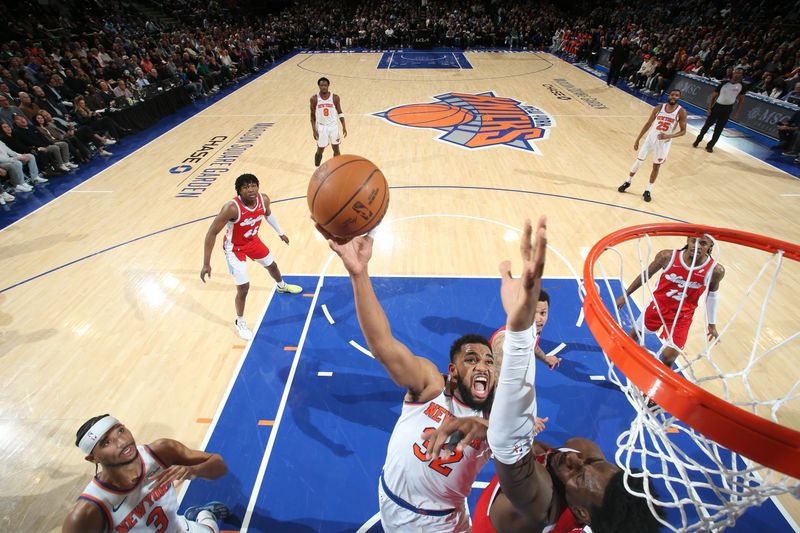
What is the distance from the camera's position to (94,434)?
85.5 inches

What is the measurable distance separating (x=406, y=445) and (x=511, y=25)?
27317 mm

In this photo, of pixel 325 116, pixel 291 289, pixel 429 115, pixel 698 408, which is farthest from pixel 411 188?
pixel 698 408

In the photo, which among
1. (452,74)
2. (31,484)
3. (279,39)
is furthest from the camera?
(279,39)

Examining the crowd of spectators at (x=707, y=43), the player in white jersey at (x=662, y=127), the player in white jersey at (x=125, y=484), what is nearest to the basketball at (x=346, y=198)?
the player in white jersey at (x=125, y=484)

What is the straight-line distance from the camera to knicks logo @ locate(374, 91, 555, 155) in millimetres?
10266

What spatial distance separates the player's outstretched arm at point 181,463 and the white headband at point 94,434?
1.07 feet

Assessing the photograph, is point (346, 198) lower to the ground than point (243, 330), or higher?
higher

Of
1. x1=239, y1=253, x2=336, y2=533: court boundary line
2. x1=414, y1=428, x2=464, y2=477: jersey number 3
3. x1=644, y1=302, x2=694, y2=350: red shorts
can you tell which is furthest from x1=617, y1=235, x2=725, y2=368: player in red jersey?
x1=239, y1=253, x2=336, y2=533: court boundary line

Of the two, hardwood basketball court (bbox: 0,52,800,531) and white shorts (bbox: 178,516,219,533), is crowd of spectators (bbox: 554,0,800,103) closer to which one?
hardwood basketball court (bbox: 0,52,800,531)

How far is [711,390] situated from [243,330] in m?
4.88

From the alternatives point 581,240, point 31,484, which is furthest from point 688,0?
point 31,484

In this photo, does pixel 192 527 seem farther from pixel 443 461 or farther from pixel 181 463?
pixel 443 461

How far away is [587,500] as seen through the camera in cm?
164

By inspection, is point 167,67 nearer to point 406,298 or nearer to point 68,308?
point 68,308
